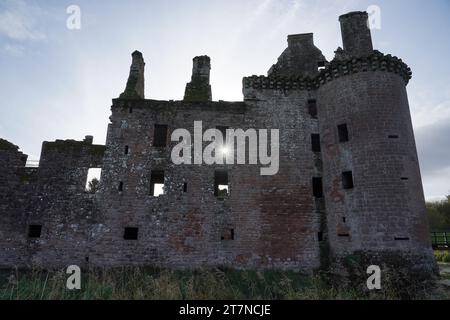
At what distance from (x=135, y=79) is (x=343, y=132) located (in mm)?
12914

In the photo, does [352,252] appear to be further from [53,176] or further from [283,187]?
[53,176]

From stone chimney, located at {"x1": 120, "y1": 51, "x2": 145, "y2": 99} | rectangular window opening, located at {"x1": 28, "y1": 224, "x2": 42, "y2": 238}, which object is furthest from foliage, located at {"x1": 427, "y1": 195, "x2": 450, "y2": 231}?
rectangular window opening, located at {"x1": 28, "y1": 224, "x2": 42, "y2": 238}

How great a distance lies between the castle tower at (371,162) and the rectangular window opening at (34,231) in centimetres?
1538

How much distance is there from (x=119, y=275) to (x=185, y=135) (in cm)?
805

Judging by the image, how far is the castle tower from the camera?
12594 mm

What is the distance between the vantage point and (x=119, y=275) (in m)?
13.1

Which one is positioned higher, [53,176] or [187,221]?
[53,176]

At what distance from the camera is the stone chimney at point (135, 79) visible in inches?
653

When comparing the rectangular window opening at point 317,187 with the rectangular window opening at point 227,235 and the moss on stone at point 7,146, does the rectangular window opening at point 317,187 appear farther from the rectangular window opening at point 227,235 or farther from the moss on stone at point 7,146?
the moss on stone at point 7,146

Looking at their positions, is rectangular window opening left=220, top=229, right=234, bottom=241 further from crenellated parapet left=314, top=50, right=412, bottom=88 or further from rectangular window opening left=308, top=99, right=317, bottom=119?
crenellated parapet left=314, top=50, right=412, bottom=88

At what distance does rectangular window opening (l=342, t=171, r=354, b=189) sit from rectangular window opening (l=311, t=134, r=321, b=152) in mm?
2288

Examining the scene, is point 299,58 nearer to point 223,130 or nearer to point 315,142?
point 315,142

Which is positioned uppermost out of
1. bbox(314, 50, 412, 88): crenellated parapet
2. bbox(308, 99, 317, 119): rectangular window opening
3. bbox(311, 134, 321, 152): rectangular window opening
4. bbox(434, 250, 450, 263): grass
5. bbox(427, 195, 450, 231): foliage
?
bbox(314, 50, 412, 88): crenellated parapet
